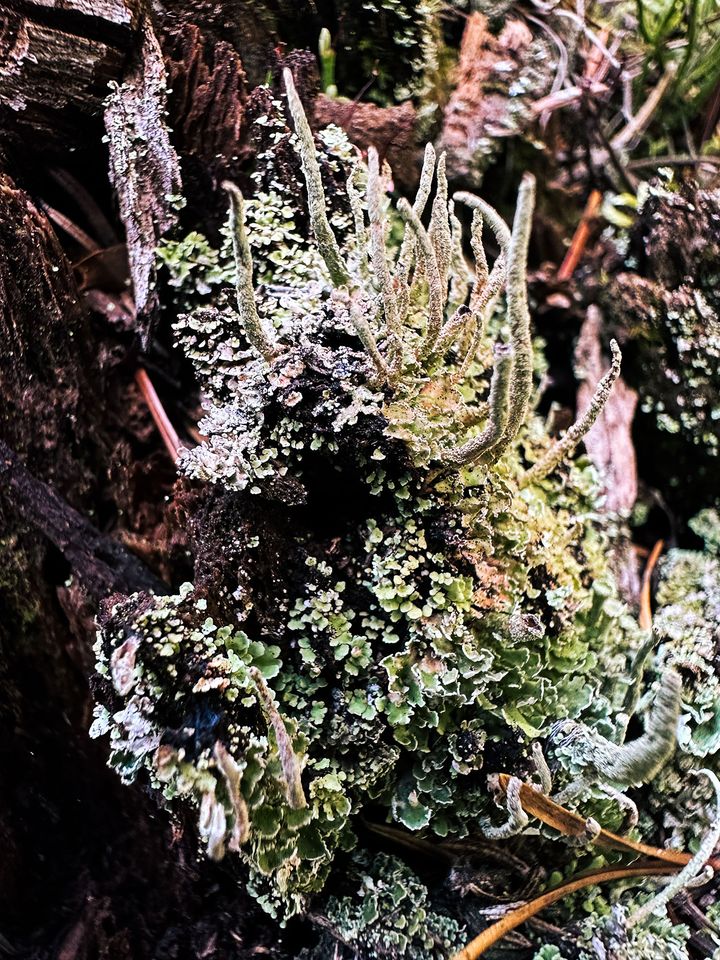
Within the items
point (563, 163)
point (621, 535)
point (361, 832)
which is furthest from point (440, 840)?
point (563, 163)

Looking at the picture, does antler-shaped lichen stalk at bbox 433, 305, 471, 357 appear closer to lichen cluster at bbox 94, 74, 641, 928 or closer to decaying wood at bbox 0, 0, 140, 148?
lichen cluster at bbox 94, 74, 641, 928

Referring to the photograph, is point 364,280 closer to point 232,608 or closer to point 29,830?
point 232,608

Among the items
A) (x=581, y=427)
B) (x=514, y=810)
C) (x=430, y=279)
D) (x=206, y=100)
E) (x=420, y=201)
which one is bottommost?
(x=514, y=810)

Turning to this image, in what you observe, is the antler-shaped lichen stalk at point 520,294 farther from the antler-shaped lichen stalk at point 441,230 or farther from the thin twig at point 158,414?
the thin twig at point 158,414

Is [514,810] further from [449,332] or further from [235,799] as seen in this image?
[449,332]

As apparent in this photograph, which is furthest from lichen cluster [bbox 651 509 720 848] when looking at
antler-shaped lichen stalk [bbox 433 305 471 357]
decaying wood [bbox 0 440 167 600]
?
decaying wood [bbox 0 440 167 600]

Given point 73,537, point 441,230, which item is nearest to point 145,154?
point 441,230
